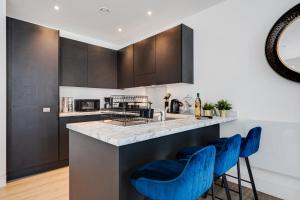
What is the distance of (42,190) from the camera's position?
2.11 metres

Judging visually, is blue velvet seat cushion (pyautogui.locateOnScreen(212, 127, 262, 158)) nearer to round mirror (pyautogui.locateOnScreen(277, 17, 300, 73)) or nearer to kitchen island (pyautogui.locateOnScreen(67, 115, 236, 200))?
kitchen island (pyautogui.locateOnScreen(67, 115, 236, 200))

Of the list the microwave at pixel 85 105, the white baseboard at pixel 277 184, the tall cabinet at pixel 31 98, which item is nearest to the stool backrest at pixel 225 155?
the white baseboard at pixel 277 184

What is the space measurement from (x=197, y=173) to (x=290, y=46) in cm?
184

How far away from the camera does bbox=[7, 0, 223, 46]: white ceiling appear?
2352mm

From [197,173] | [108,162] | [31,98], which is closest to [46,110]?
[31,98]

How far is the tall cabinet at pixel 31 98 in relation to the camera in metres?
2.36

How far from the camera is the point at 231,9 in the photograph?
2.28 m

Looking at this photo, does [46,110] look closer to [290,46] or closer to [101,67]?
[101,67]

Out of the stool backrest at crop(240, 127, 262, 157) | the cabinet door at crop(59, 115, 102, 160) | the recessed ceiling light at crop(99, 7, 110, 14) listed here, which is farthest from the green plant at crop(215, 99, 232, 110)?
the cabinet door at crop(59, 115, 102, 160)

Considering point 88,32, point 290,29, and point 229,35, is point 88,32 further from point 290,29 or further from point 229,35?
point 290,29

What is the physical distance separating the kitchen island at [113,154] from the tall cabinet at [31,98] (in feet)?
4.60

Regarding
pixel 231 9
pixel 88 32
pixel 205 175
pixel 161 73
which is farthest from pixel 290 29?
pixel 88 32

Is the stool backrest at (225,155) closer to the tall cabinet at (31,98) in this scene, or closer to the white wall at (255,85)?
the white wall at (255,85)

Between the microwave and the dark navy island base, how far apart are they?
1795 millimetres
